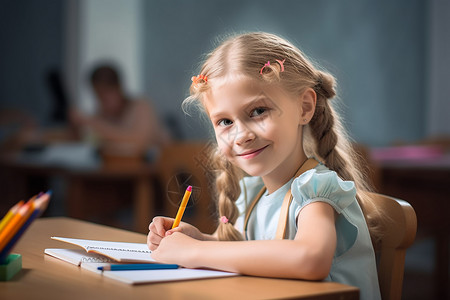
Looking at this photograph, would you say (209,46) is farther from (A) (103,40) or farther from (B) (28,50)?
(B) (28,50)

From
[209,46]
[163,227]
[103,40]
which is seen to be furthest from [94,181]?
[103,40]

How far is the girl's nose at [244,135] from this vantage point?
2.95ft

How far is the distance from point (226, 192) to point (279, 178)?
0.44 ft

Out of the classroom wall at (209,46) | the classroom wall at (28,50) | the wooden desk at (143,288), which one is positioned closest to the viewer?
the wooden desk at (143,288)

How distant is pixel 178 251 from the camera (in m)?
0.82

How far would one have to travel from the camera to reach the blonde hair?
3.06 ft

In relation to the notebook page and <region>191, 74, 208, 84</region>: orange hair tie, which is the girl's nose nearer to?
<region>191, 74, 208, 84</region>: orange hair tie

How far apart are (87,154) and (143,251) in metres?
2.33

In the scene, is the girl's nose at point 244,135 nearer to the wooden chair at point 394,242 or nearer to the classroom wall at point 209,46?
the wooden chair at point 394,242

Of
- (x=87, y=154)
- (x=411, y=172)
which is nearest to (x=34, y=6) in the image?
(x=87, y=154)

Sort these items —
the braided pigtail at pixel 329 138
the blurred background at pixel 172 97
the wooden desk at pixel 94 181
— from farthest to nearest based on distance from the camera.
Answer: the wooden desk at pixel 94 181, the blurred background at pixel 172 97, the braided pigtail at pixel 329 138

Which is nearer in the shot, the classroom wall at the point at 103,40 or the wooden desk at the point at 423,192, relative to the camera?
the wooden desk at the point at 423,192

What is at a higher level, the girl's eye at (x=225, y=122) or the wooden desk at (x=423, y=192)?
the girl's eye at (x=225, y=122)

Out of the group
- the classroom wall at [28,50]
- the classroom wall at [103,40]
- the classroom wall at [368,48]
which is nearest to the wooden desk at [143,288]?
the classroom wall at [368,48]
